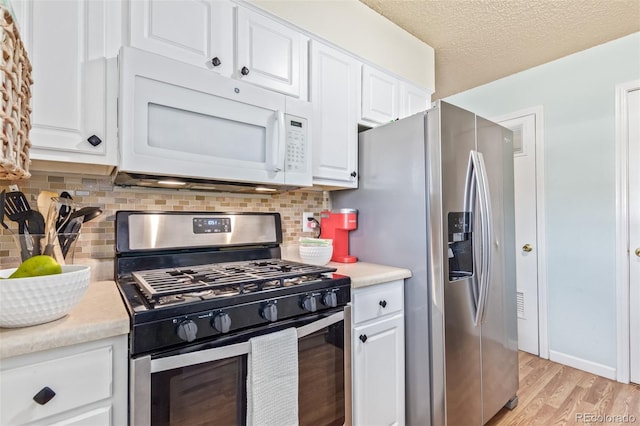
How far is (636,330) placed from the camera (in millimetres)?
2211

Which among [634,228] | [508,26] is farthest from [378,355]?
[508,26]

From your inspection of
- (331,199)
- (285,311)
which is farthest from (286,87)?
(285,311)

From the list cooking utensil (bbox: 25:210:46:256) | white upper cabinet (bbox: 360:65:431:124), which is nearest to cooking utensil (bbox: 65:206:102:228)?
cooking utensil (bbox: 25:210:46:256)

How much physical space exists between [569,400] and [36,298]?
285cm

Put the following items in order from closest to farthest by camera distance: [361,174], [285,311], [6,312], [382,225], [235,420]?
[6,312]
[235,420]
[285,311]
[382,225]
[361,174]

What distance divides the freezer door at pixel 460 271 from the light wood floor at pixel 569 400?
52 cm

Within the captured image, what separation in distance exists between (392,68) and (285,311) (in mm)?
1780

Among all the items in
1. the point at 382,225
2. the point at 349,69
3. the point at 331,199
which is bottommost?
the point at 382,225

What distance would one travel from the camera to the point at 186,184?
1.44 metres

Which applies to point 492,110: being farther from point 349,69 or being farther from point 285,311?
point 285,311

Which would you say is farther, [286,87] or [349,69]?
[349,69]

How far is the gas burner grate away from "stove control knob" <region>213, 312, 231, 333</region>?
0.07 m

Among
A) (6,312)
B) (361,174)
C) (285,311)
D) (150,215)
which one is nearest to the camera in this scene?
(6,312)

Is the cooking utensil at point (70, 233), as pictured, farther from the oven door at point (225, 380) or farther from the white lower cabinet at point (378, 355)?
the white lower cabinet at point (378, 355)
